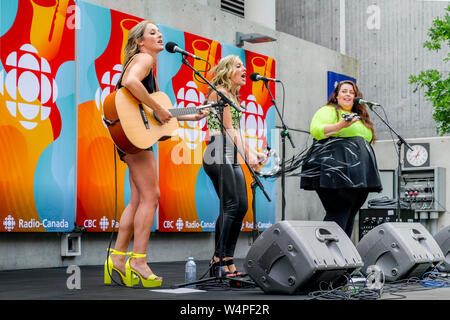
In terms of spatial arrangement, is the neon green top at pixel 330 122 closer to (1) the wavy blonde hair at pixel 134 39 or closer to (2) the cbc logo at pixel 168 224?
(1) the wavy blonde hair at pixel 134 39

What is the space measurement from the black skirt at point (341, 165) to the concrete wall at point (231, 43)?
848 mm

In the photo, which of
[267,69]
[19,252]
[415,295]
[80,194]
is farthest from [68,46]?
[415,295]

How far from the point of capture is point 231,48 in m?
8.24

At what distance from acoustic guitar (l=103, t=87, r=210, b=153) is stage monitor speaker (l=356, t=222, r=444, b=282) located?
1.64 metres

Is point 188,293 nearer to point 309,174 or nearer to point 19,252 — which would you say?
point 309,174

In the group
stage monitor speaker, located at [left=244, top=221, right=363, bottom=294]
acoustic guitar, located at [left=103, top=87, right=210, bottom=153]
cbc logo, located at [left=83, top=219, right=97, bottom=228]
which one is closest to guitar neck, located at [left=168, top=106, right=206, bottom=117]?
acoustic guitar, located at [left=103, top=87, right=210, bottom=153]

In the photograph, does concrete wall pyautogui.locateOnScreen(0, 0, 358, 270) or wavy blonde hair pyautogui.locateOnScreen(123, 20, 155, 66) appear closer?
wavy blonde hair pyautogui.locateOnScreen(123, 20, 155, 66)

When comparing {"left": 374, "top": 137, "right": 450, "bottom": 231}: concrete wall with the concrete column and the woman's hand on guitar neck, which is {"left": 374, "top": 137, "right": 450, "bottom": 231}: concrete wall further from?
the woman's hand on guitar neck

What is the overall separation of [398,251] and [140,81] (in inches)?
81.4

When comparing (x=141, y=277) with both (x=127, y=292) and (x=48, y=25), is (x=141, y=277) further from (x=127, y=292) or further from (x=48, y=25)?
(x=48, y=25)

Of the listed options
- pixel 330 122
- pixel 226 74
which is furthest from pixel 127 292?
pixel 330 122

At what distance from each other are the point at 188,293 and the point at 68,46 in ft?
10.8

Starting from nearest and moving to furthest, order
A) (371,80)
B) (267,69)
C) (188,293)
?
(188,293)
(267,69)
(371,80)

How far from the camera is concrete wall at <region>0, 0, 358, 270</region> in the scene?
6.04 metres
